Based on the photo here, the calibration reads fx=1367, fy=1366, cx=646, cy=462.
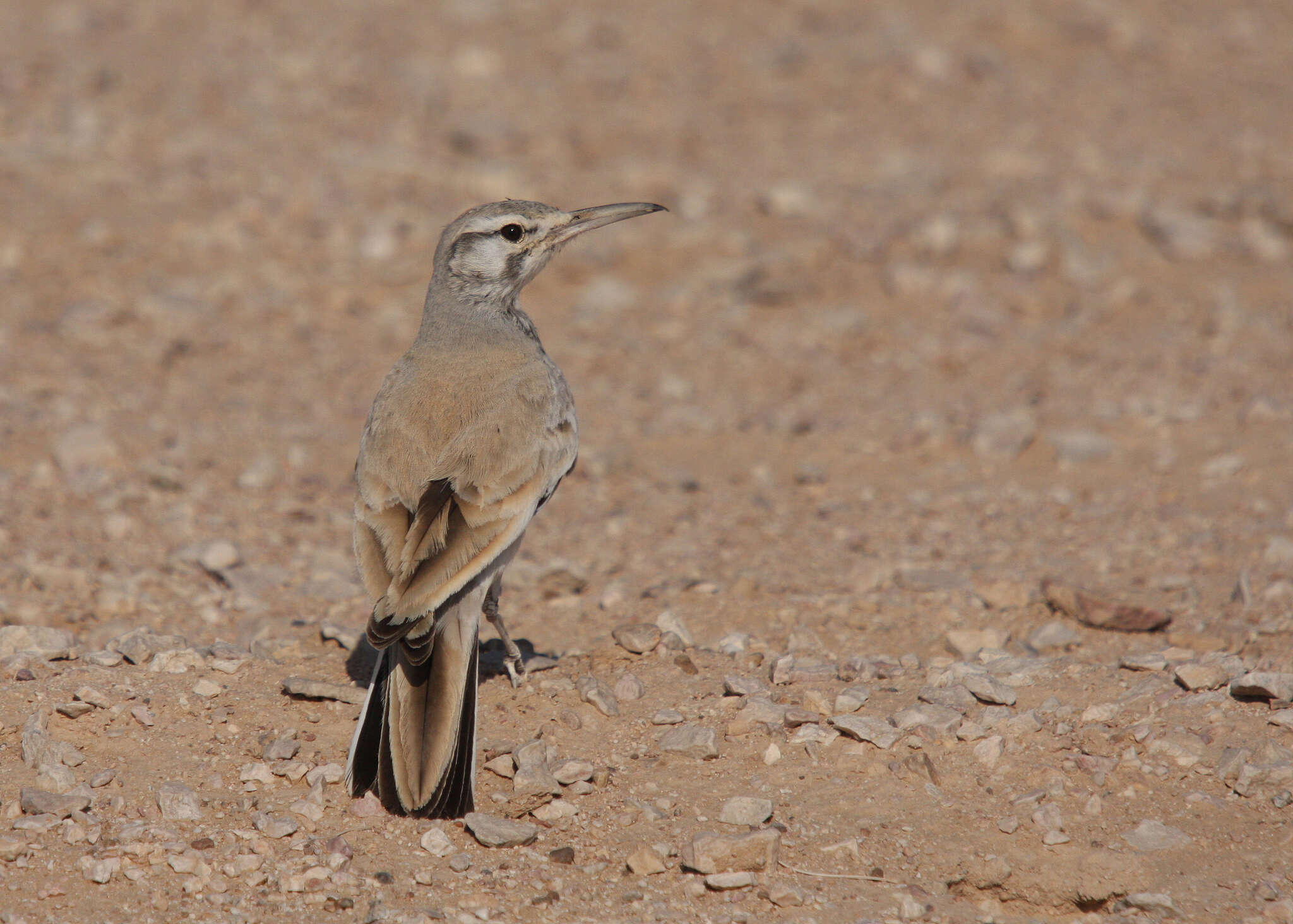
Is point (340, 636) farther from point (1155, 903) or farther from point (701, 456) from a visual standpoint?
point (701, 456)

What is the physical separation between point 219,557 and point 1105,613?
4.21m

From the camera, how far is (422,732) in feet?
14.5

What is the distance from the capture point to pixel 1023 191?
11.6m

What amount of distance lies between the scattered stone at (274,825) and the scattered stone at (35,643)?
140cm

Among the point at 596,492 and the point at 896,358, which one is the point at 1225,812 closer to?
the point at 596,492

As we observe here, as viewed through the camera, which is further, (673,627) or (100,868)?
(673,627)

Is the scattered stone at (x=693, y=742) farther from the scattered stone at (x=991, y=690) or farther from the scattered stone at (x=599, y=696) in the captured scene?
the scattered stone at (x=991, y=690)

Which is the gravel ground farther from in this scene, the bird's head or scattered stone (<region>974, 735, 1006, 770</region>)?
the bird's head

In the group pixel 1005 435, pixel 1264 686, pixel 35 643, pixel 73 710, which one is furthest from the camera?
pixel 1005 435

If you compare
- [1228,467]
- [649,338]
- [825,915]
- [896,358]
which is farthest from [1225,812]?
[649,338]

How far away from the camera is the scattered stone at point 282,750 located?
15.2 ft

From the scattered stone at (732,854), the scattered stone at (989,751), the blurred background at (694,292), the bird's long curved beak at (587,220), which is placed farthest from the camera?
the blurred background at (694,292)

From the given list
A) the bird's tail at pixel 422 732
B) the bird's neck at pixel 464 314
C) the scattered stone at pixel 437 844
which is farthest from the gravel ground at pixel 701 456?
the bird's neck at pixel 464 314

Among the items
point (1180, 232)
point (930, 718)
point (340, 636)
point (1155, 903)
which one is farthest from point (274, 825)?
point (1180, 232)
